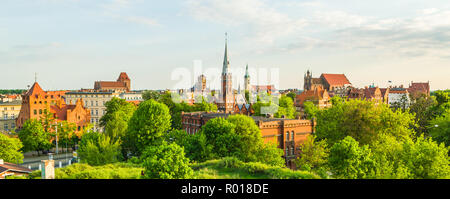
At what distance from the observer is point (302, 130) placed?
49062mm

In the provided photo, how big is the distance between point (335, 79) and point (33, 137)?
14816 cm

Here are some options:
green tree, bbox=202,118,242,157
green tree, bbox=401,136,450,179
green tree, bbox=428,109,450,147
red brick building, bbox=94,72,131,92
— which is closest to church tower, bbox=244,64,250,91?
red brick building, bbox=94,72,131,92

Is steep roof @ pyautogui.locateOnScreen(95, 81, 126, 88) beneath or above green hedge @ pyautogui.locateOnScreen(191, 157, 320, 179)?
above

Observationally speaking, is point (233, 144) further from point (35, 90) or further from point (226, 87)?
point (226, 87)

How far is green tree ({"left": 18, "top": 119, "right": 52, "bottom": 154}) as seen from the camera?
180 ft

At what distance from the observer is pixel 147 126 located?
147 feet

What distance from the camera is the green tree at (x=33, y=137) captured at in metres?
54.8

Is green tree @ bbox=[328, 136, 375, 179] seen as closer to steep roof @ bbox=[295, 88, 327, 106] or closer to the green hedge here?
the green hedge

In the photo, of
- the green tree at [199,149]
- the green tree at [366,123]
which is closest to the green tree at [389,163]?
the green tree at [366,123]

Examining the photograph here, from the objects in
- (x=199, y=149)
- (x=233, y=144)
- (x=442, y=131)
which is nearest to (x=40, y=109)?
(x=199, y=149)

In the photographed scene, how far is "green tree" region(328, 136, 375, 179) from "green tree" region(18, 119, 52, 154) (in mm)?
49917

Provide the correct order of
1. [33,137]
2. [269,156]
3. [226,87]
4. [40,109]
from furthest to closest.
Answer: [226,87], [40,109], [33,137], [269,156]
